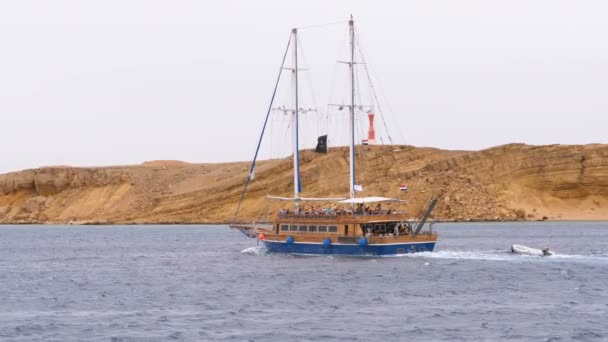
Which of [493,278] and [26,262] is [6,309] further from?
[26,262]

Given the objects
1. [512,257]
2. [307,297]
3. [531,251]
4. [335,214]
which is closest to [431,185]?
[531,251]

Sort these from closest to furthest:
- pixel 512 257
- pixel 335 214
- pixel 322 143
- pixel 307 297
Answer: pixel 307 297 → pixel 335 214 → pixel 512 257 → pixel 322 143

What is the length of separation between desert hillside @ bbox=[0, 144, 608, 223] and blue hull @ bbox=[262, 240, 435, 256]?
61.1m

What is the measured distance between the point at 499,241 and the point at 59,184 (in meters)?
88.3

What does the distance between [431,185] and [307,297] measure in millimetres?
86219

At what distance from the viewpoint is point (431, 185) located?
126 m

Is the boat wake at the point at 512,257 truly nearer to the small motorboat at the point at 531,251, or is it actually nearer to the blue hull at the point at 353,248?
the small motorboat at the point at 531,251

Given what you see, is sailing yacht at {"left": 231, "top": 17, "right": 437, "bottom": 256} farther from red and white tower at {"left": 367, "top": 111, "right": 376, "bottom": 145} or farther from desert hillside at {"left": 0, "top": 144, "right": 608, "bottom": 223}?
desert hillside at {"left": 0, "top": 144, "right": 608, "bottom": 223}

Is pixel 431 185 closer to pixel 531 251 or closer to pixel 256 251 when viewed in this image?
pixel 256 251

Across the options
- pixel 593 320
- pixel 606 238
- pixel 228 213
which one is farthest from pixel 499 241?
pixel 228 213

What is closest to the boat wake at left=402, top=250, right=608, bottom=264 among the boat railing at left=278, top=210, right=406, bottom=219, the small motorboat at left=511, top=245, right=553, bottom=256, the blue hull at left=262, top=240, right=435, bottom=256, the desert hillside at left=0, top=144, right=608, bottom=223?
the small motorboat at left=511, top=245, right=553, bottom=256

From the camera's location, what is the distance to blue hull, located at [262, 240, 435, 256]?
2223 inches

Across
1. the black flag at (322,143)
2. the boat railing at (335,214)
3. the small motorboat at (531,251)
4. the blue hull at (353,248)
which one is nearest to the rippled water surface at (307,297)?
the blue hull at (353,248)

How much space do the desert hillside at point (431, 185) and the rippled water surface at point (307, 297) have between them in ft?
191
